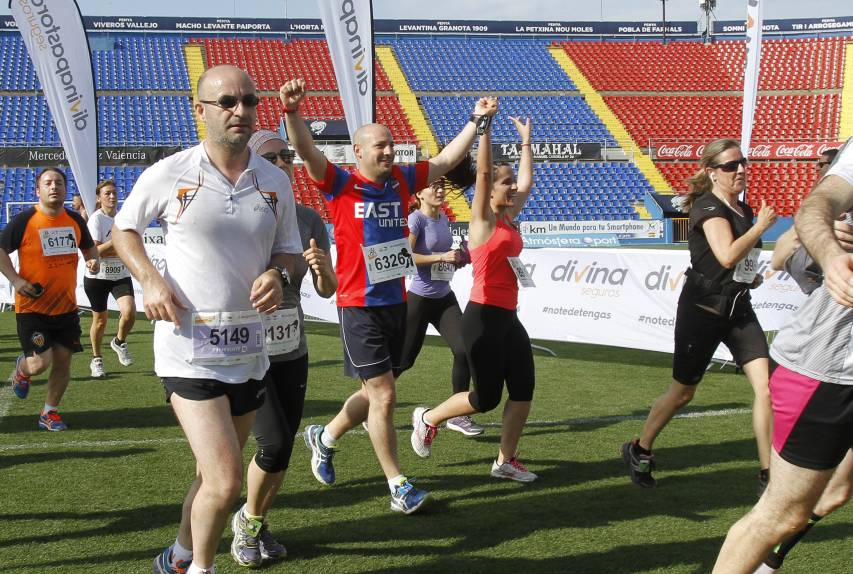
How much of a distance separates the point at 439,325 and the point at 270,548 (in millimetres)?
3290

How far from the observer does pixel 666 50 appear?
51500 mm

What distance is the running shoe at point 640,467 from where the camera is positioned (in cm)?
555

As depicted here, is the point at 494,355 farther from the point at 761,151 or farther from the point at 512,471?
the point at 761,151

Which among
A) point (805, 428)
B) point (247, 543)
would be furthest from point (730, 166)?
point (247, 543)

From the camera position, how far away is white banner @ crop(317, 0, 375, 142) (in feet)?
24.7

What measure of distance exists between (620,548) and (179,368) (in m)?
2.38

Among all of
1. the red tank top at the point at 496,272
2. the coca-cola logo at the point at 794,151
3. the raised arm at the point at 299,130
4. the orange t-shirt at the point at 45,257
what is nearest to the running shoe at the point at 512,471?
the red tank top at the point at 496,272

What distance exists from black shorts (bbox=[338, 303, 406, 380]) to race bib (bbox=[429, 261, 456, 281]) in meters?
1.91

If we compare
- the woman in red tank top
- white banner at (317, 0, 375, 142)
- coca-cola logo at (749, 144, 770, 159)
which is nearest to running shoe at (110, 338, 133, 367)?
white banner at (317, 0, 375, 142)

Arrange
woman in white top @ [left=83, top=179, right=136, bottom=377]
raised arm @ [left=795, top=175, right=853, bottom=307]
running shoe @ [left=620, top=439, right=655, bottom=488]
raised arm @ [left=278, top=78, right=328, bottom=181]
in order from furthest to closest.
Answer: woman in white top @ [left=83, top=179, right=136, bottom=377], running shoe @ [left=620, top=439, right=655, bottom=488], raised arm @ [left=278, top=78, right=328, bottom=181], raised arm @ [left=795, top=175, right=853, bottom=307]

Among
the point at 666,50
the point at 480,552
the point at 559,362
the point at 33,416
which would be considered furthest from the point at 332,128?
the point at 480,552

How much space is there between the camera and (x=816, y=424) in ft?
9.19

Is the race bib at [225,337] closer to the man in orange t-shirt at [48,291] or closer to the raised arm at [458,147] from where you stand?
the raised arm at [458,147]

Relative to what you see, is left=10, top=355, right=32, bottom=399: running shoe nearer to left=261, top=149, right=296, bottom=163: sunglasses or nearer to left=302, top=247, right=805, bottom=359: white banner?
left=261, top=149, right=296, bottom=163: sunglasses
